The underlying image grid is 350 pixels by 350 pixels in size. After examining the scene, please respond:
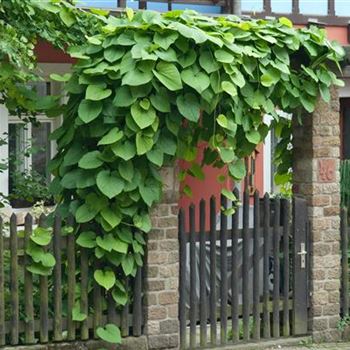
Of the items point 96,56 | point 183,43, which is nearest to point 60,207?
point 96,56

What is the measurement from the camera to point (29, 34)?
261 inches

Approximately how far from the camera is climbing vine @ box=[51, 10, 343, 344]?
20.2 ft

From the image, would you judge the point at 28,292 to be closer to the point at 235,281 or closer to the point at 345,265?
the point at 235,281

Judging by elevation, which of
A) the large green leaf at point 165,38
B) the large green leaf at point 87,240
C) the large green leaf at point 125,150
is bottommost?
the large green leaf at point 87,240

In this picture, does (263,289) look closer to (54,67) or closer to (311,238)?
(311,238)

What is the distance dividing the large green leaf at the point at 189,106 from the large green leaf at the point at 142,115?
0.24m

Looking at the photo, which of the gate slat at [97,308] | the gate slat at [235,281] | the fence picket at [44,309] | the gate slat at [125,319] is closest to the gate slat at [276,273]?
the gate slat at [235,281]

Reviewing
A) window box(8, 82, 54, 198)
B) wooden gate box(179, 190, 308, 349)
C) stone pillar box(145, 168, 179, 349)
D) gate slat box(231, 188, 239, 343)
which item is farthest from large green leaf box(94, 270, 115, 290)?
window box(8, 82, 54, 198)

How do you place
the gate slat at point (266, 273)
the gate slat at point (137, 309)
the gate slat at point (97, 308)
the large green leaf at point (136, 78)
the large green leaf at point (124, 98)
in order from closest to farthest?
the large green leaf at point (136, 78), the large green leaf at point (124, 98), the gate slat at point (97, 308), the gate slat at point (137, 309), the gate slat at point (266, 273)

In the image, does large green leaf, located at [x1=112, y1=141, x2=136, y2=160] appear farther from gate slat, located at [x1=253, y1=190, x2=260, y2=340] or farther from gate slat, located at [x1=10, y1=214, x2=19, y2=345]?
gate slat, located at [x1=253, y1=190, x2=260, y2=340]

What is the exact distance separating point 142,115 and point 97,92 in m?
0.40

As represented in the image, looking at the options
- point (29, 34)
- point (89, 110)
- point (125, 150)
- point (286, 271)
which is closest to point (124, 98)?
point (89, 110)

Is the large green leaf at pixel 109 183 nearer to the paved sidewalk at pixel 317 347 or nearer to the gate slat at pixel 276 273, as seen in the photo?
the gate slat at pixel 276 273

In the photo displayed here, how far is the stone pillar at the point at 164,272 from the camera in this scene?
6656 mm
